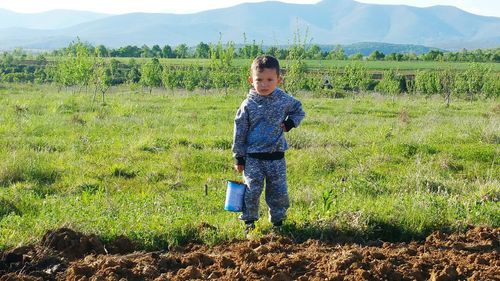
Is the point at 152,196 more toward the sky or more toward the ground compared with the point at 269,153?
more toward the ground

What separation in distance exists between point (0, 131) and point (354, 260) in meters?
10.1

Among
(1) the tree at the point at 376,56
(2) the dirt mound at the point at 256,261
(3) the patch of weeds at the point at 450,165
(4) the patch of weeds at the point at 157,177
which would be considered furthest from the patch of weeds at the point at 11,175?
(1) the tree at the point at 376,56

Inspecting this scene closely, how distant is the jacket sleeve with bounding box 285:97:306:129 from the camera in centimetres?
505

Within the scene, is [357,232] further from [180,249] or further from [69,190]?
[69,190]

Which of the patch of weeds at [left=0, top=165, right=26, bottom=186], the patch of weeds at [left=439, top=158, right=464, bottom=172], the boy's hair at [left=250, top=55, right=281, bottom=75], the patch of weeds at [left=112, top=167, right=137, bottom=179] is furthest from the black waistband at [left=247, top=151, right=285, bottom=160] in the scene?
the patch of weeds at [left=439, top=158, right=464, bottom=172]

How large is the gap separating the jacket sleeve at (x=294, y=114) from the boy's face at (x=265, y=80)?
0.29m

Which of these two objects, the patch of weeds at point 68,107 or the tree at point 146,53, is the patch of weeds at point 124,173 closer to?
the patch of weeds at point 68,107

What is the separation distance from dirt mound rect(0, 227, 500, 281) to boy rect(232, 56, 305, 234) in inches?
21.5

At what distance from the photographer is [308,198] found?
254 inches

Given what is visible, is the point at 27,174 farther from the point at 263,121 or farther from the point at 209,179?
the point at 263,121

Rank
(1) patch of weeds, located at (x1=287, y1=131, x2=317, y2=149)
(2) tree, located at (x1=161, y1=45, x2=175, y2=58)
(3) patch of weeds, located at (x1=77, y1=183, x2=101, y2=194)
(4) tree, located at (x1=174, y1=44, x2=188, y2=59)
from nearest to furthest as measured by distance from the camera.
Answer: (3) patch of weeds, located at (x1=77, y1=183, x2=101, y2=194) → (1) patch of weeds, located at (x1=287, y1=131, x2=317, y2=149) → (2) tree, located at (x1=161, y1=45, x2=175, y2=58) → (4) tree, located at (x1=174, y1=44, x2=188, y2=59)

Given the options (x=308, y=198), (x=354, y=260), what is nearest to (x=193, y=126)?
(x=308, y=198)

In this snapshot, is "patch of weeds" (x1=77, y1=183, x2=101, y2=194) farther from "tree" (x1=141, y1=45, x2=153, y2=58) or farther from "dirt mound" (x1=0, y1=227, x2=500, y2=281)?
"tree" (x1=141, y1=45, x2=153, y2=58)

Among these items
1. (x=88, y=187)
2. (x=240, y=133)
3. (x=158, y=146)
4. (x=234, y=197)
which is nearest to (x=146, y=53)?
(x=158, y=146)
